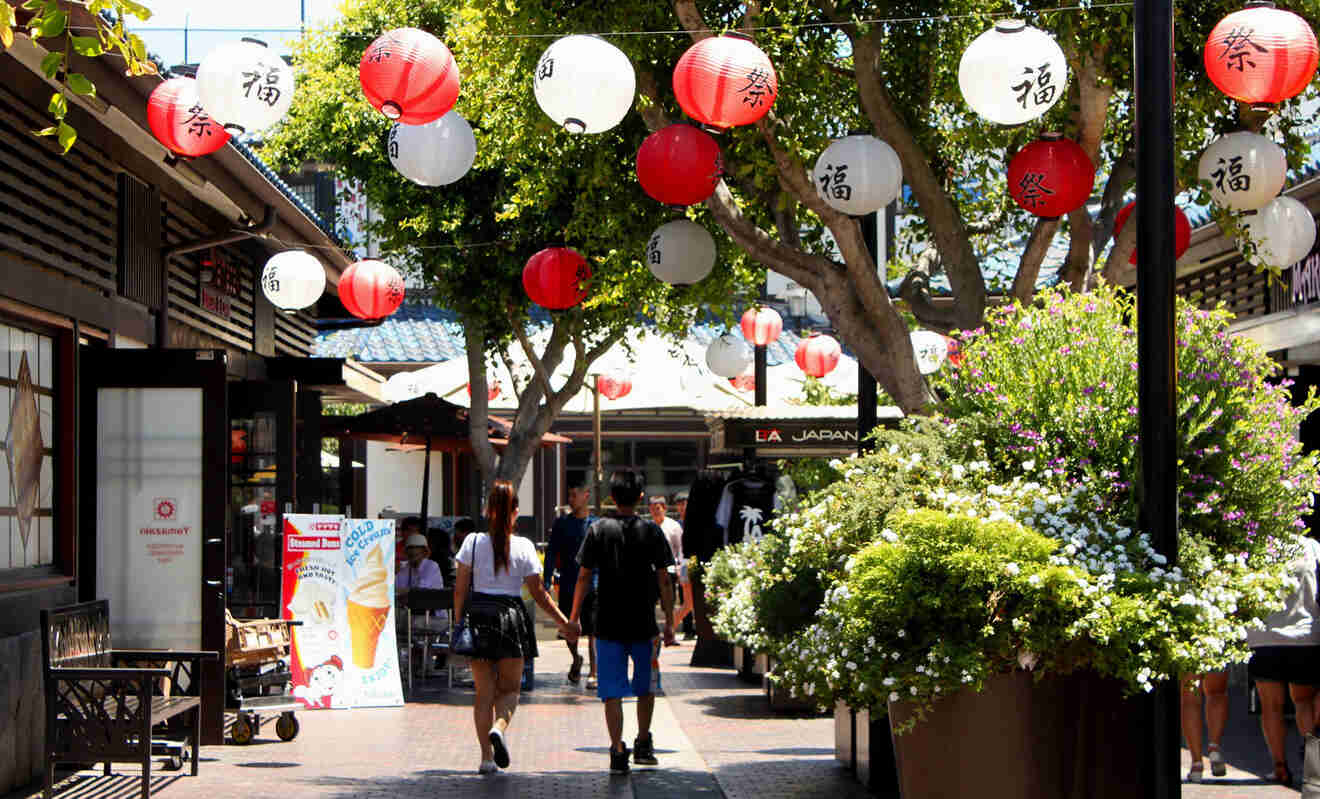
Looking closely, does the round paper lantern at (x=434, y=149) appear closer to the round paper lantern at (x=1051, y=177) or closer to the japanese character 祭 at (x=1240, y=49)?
the round paper lantern at (x=1051, y=177)

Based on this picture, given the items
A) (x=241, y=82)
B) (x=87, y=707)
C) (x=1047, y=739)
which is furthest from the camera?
(x=241, y=82)

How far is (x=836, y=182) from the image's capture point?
9.51 metres

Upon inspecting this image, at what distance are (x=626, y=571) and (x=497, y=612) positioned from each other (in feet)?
2.80

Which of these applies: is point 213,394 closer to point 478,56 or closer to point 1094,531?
point 478,56

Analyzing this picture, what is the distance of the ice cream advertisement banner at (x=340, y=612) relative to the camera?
523 inches

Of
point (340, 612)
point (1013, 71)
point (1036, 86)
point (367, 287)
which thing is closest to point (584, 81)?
point (1013, 71)

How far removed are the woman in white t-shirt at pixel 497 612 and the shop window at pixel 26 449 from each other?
2698 millimetres

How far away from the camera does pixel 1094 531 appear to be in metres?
6.84

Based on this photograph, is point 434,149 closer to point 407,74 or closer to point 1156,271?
point 407,74

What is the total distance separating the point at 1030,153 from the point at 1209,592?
3718 millimetres

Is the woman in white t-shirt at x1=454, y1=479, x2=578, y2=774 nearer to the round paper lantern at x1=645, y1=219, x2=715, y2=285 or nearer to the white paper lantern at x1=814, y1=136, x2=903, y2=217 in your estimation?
the round paper lantern at x1=645, y1=219, x2=715, y2=285

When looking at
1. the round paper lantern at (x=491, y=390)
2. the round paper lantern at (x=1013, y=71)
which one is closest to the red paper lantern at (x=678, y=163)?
the round paper lantern at (x=1013, y=71)

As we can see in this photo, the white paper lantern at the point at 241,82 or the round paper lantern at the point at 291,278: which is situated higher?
the white paper lantern at the point at 241,82

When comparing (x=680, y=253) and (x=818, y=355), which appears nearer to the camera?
(x=680, y=253)
